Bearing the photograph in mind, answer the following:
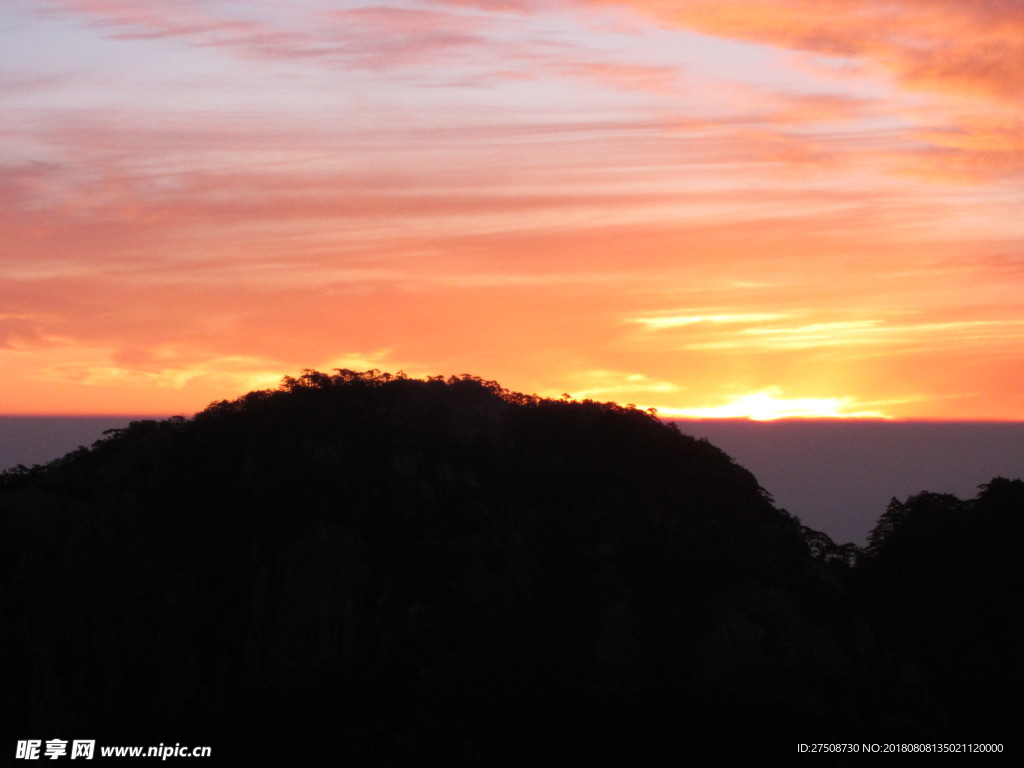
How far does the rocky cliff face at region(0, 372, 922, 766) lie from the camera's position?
4312 centimetres

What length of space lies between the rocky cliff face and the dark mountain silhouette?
96 millimetres

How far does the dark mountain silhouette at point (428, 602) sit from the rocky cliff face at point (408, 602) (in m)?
0.10

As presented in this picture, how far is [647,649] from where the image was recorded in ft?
149

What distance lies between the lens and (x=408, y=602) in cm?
4466

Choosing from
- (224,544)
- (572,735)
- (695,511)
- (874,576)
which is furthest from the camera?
(874,576)

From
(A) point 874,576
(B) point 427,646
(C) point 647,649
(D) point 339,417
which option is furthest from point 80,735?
(A) point 874,576

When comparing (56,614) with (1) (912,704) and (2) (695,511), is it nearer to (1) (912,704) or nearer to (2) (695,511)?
(2) (695,511)

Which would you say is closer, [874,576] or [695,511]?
[695,511]

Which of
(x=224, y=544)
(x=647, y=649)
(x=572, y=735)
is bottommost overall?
(x=572, y=735)

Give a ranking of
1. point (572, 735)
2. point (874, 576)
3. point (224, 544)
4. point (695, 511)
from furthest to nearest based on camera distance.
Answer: point (874, 576) < point (695, 511) < point (224, 544) < point (572, 735)

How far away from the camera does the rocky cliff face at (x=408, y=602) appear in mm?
43125

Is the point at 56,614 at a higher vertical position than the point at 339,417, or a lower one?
lower

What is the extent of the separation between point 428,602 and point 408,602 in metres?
0.75

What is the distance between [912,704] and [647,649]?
10.3 metres
